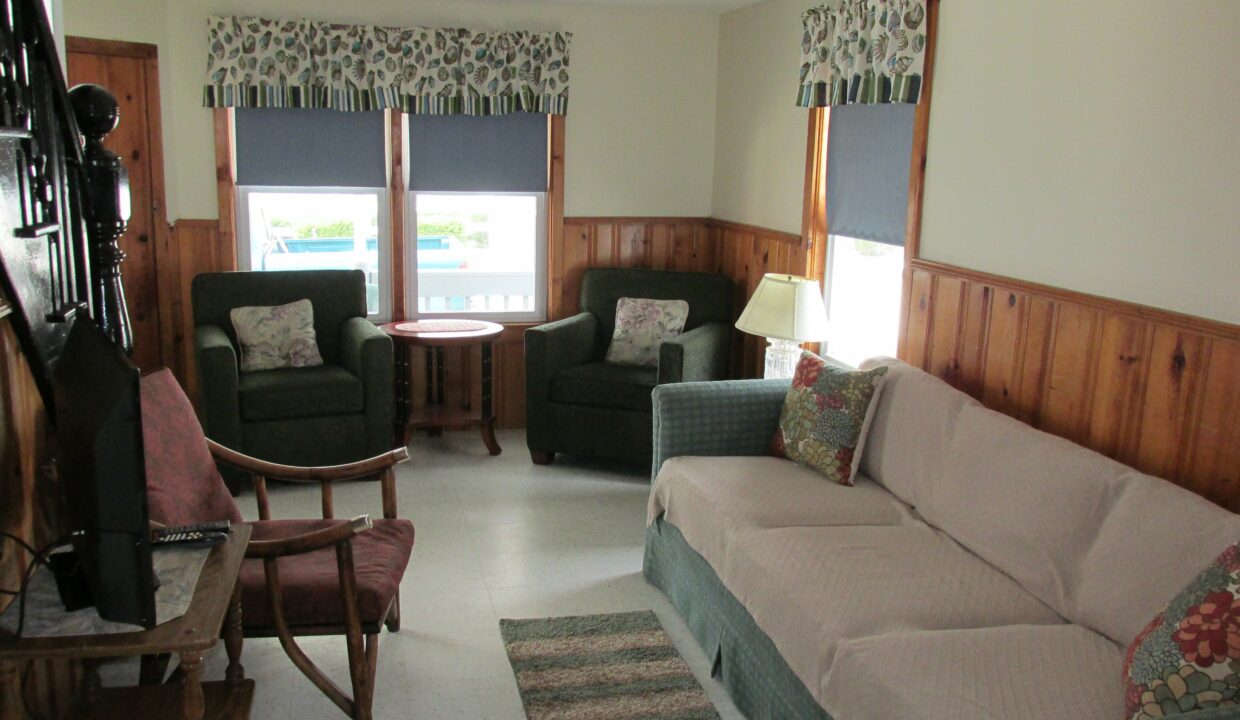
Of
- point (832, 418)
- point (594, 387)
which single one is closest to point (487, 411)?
point (594, 387)

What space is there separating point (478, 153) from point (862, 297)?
2.25 m

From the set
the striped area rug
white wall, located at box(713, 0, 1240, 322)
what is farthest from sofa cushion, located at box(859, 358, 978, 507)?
the striped area rug

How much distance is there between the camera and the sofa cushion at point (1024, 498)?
2441 millimetres

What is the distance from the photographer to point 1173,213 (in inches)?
102

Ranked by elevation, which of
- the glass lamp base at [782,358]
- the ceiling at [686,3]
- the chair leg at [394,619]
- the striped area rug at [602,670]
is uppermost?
the ceiling at [686,3]

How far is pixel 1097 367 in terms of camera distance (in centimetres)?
284

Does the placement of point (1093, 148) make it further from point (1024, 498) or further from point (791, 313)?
point (791, 313)

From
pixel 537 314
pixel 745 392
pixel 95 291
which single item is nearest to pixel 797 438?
pixel 745 392

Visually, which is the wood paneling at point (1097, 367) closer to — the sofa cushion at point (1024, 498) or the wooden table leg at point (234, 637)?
the sofa cushion at point (1024, 498)

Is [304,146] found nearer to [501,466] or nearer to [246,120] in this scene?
[246,120]

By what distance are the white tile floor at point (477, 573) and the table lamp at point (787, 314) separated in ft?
3.09

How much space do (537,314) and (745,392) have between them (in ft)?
7.67

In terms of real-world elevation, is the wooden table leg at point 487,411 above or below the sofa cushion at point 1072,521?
below

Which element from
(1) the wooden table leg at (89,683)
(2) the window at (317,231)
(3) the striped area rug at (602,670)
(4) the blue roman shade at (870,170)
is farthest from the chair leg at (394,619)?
(2) the window at (317,231)
